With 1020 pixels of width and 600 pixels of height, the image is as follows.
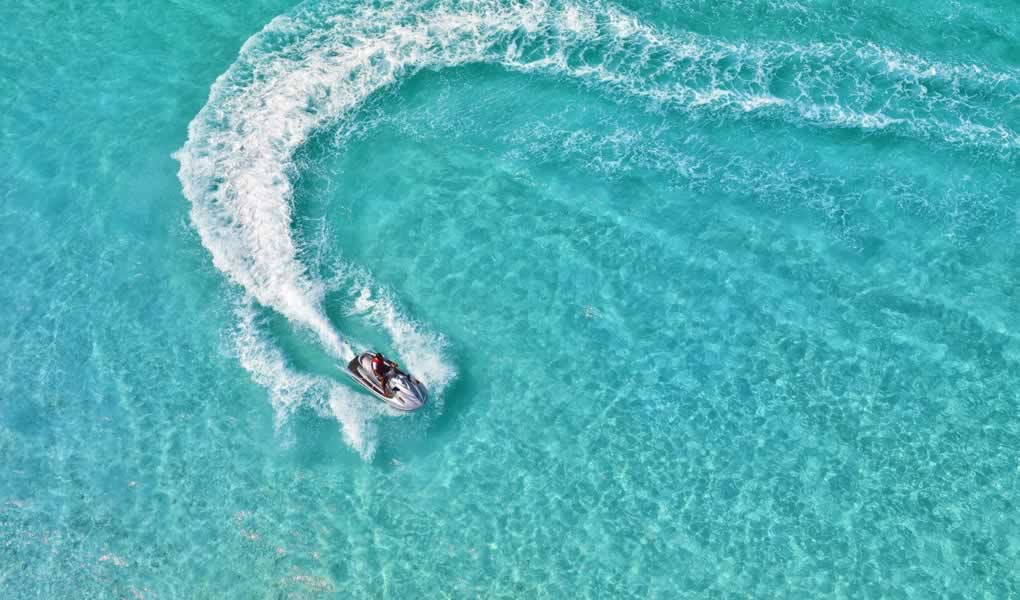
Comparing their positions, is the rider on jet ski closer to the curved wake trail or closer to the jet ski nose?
the jet ski nose

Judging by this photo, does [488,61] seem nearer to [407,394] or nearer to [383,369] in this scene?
[383,369]

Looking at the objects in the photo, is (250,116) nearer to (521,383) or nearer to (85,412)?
(85,412)

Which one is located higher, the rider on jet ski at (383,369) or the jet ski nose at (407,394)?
the rider on jet ski at (383,369)

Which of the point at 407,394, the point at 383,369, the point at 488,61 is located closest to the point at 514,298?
the point at 407,394

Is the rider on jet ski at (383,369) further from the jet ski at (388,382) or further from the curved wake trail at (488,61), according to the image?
the curved wake trail at (488,61)

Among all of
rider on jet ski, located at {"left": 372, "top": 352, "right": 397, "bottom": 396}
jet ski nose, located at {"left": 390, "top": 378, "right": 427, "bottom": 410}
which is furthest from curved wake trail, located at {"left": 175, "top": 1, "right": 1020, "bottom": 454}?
jet ski nose, located at {"left": 390, "top": 378, "right": 427, "bottom": 410}

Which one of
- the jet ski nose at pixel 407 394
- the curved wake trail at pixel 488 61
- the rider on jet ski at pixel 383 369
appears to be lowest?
the jet ski nose at pixel 407 394

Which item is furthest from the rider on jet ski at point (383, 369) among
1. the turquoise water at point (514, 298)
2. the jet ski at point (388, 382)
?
the turquoise water at point (514, 298)
